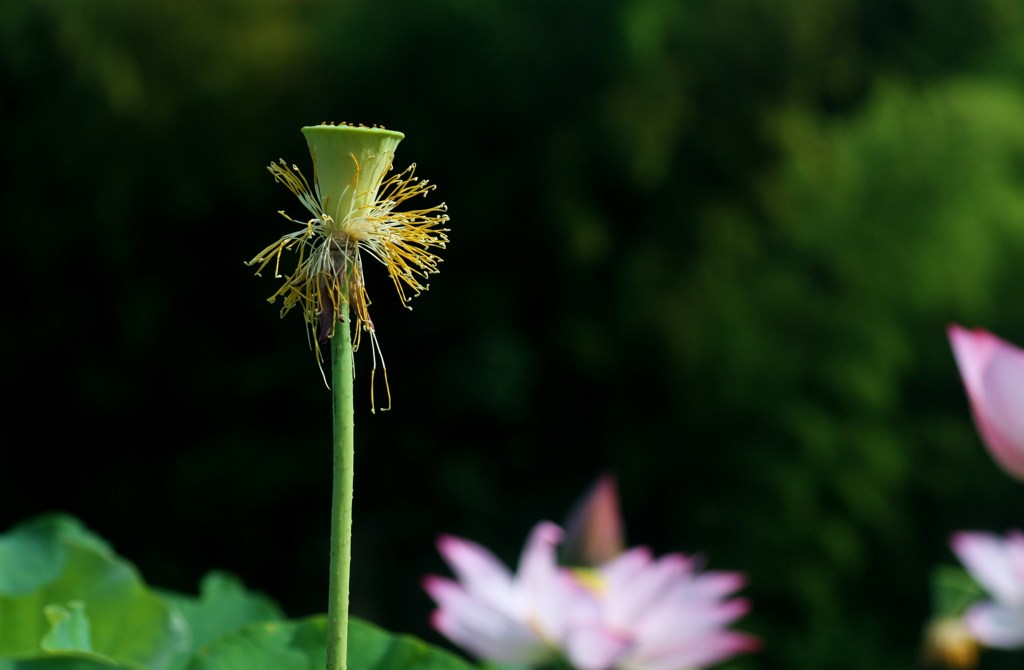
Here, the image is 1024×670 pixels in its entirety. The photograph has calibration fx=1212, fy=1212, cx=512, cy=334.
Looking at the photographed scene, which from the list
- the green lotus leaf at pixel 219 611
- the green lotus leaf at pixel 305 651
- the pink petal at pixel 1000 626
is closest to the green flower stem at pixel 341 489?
the green lotus leaf at pixel 305 651

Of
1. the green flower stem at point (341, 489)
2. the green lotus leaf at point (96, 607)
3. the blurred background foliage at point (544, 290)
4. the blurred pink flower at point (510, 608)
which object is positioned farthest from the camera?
the blurred background foliage at point (544, 290)

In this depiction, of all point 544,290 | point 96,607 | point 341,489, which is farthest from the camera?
point 544,290

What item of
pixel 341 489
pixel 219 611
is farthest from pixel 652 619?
pixel 341 489

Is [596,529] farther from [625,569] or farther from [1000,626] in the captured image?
[1000,626]

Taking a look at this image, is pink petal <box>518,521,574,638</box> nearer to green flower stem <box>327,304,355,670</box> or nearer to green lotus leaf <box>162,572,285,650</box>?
green lotus leaf <box>162,572,285,650</box>

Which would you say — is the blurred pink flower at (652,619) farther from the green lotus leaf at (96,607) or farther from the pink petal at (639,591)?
the green lotus leaf at (96,607)

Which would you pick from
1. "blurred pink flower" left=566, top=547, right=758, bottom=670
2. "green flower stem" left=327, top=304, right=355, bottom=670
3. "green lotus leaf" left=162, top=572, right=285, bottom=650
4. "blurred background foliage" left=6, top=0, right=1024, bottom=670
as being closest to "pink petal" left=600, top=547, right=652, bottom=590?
"blurred pink flower" left=566, top=547, right=758, bottom=670

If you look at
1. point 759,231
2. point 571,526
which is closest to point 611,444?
point 759,231

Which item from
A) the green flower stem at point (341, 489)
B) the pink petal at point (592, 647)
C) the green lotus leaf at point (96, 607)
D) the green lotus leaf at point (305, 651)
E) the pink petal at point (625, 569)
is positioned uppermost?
the pink petal at point (625, 569)
